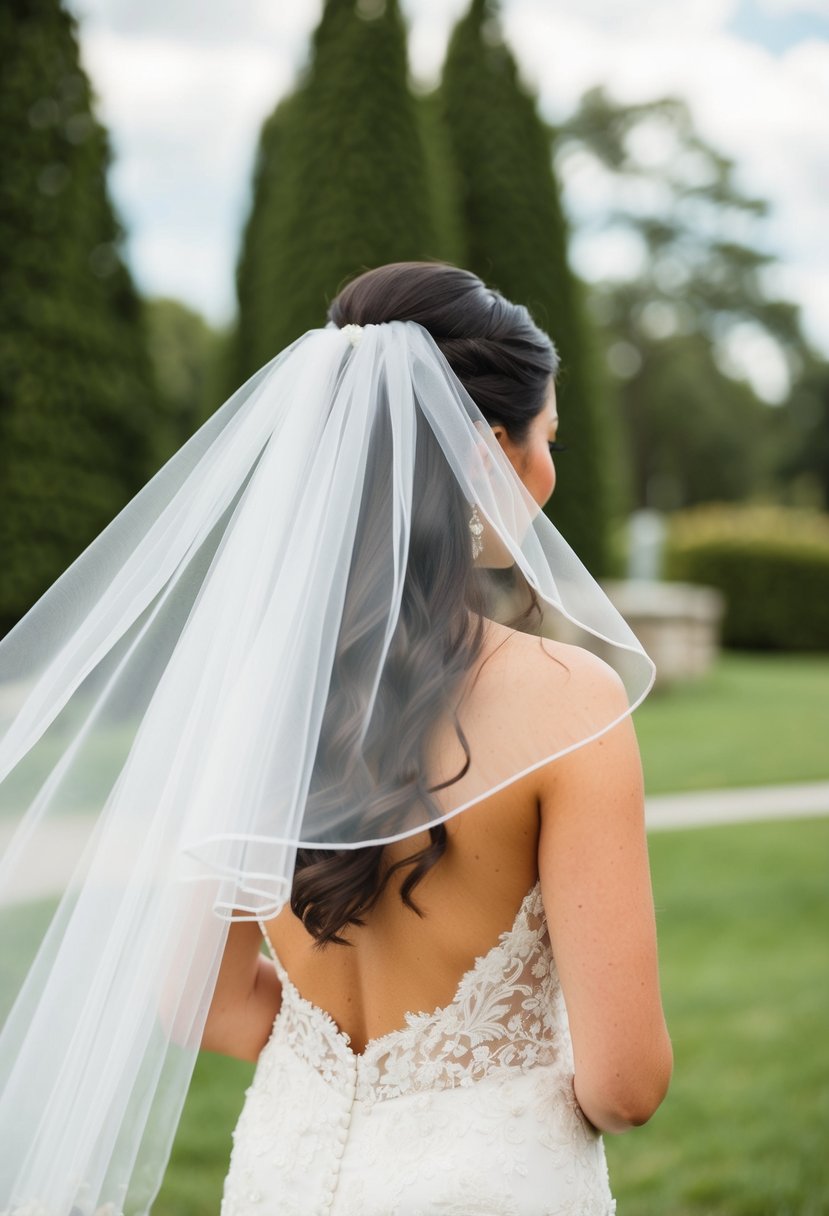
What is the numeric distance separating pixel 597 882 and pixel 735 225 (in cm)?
3865

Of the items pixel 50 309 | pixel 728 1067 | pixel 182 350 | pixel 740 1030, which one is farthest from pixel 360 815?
pixel 182 350

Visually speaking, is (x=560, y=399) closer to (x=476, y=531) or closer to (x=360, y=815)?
(x=476, y=531)

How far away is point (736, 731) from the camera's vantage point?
10141 mm

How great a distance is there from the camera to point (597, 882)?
1306 millimetres

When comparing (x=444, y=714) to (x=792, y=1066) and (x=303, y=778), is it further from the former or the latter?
(x=792, y=1066)

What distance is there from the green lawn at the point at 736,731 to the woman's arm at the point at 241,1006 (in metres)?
6.68

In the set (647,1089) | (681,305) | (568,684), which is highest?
(568,684)

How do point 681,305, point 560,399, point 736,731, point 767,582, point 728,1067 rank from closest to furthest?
point 728,1067 → point 736,731 → point 560,399 → point 767,582 → point 681,305

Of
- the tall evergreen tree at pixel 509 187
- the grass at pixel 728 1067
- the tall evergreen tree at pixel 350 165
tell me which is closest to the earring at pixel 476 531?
the grass at pixel 728 1067

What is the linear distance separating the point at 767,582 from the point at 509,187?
29.2 ft

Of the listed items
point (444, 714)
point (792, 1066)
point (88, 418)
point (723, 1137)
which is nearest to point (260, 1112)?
point (444, 714)

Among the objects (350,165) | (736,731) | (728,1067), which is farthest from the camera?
(736,731)

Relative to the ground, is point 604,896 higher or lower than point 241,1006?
higher

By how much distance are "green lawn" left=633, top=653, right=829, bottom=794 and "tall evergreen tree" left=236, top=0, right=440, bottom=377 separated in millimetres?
4472
